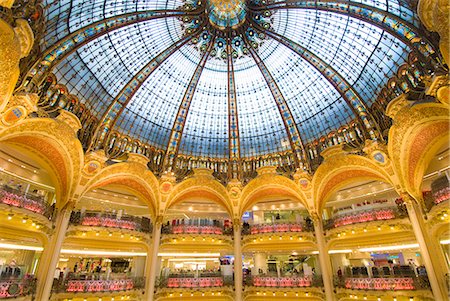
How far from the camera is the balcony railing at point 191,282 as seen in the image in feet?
81.7

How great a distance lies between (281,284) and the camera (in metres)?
25.0

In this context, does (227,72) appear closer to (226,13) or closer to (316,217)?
(226,13)

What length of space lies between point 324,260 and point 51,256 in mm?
23277

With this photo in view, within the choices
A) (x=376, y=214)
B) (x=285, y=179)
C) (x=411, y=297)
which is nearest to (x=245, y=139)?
(x=285, y=179)

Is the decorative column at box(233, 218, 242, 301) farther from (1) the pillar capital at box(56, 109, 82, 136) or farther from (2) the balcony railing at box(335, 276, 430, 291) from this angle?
(1) the pillar capital at box(56, 109, 82, 136)

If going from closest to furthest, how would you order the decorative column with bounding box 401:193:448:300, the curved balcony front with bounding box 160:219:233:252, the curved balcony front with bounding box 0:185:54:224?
1. the curved balcony front with bounding box 0:185:54:224
2. the decorative column with bounding box 401:193:448:300
3. the curved balcony front with bounding box 160:219:233:252

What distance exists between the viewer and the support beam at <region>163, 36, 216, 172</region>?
27.5m

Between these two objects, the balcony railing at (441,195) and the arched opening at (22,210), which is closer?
the arched opening at (22,210)

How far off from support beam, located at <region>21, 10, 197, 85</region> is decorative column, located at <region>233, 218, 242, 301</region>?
21.6 m

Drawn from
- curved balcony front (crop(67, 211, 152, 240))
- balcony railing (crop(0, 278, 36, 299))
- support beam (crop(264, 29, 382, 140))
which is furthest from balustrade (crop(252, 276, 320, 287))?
balcony railing (crop(0, 278, 36, 299))

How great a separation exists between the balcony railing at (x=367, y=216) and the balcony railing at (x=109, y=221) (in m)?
18.5

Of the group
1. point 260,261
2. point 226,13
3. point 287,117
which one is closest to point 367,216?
point 287,117

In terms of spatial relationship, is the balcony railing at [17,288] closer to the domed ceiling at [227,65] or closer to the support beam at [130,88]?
the support beam at [130,88]

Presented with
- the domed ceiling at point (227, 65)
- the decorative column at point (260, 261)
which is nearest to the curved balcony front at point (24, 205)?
the domed ceiling at point (227, 65)
